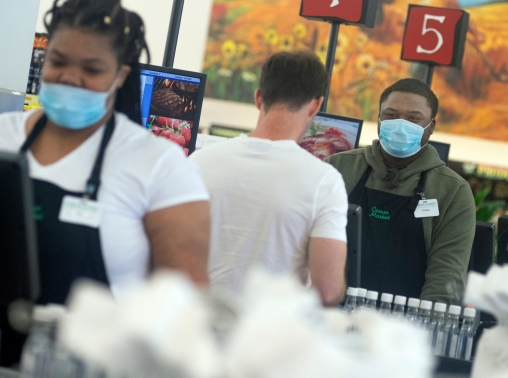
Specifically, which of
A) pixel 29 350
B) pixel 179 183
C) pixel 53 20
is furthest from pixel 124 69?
pixel 29 350

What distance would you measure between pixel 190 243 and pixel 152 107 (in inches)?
101

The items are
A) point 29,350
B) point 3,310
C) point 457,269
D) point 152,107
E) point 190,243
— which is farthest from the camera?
point 152,107

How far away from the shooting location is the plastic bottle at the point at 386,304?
2.67 m

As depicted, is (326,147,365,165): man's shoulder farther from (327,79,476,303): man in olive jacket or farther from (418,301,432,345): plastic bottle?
(418,301,432,345): plastic bottle

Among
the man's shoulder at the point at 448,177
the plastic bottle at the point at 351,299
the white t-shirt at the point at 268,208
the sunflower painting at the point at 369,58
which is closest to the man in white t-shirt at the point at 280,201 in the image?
the white t-shirt at the point at 268,208

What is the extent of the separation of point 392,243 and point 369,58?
7.76 m

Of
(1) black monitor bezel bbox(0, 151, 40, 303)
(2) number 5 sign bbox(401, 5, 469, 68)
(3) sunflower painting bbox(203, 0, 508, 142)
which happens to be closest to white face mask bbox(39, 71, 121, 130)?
(1) black monitor bezel bbox(0, 151, 40, 303)

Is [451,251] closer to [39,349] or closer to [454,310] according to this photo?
[454,310]

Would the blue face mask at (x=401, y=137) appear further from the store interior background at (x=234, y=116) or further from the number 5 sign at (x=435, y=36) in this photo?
the store interior background at (x=234, y=116)

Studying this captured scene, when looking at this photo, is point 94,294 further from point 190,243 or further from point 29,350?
point 190,243

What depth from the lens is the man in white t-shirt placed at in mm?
2408

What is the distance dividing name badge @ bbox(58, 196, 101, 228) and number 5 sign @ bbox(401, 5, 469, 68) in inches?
169

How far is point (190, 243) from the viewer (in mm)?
1793

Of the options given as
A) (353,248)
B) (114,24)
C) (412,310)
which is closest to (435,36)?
(353,248)
